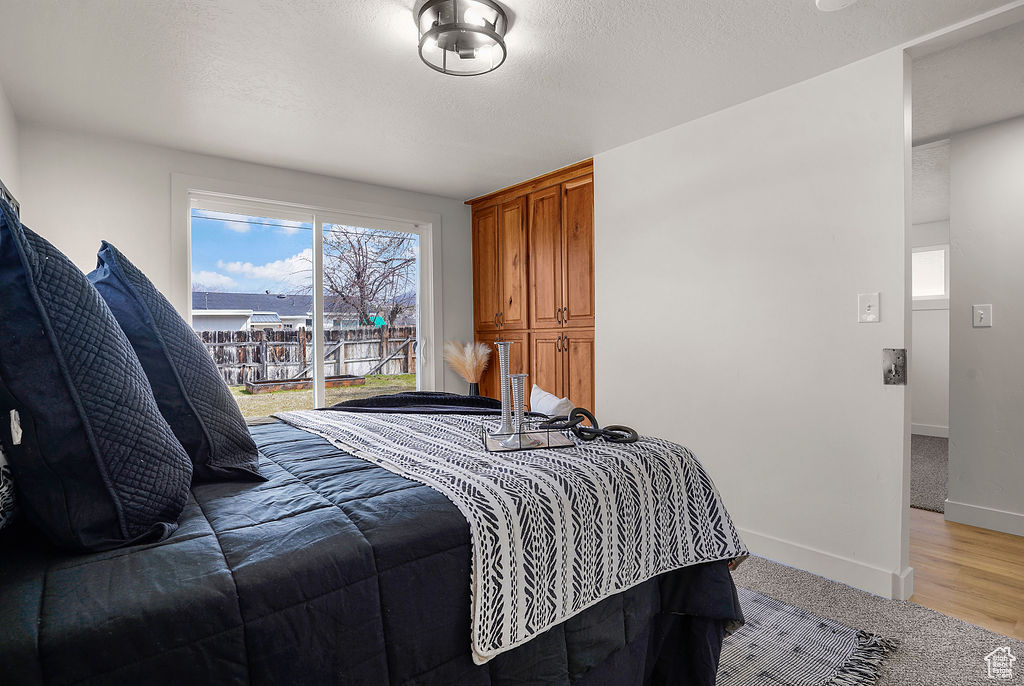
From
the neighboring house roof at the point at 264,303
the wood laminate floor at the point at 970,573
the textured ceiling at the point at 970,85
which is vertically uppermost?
the textured ceiling at the point at 970,85

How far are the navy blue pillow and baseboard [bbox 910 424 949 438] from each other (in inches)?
266

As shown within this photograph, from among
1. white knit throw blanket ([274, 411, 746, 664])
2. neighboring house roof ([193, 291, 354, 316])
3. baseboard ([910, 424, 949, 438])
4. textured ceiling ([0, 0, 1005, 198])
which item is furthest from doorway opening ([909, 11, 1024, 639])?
neighboring house roof ([193, 291, 354, 316])

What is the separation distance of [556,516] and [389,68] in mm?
2122

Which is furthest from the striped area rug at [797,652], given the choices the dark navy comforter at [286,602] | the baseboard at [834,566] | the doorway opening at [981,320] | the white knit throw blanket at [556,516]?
the doorway opening at [981,320]

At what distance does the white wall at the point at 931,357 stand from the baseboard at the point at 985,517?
9.74ft

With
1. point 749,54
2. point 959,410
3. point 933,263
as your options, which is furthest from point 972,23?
point 933,263

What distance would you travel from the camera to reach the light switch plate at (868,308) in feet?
7.68

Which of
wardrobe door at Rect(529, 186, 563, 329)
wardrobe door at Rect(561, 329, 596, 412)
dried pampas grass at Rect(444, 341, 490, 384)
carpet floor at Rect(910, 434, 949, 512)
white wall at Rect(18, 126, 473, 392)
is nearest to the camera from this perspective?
white wall at Rect(18, 126, 473, 392)

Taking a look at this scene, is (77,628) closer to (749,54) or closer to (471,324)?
(749,54)

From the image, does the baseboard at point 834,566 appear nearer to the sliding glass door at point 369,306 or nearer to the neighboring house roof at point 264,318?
the sliding glass door at point 369,306

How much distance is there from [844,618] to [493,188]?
3608 mm

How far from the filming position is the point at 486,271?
15.3 ft

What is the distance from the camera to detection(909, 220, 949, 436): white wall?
18.2ft

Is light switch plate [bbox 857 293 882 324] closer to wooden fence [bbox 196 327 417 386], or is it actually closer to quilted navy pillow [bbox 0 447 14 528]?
quilted navy pillow [bbox 0 447 14 528]
